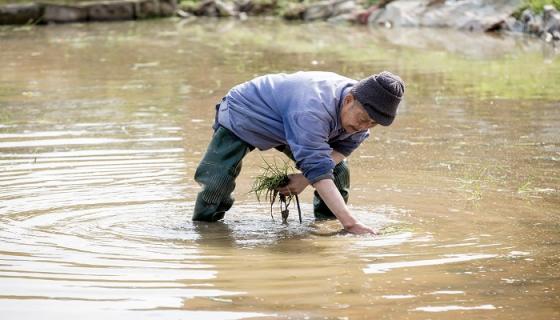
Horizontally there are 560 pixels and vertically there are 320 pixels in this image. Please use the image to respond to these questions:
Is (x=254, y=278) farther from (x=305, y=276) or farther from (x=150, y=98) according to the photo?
(x=150, y=98)

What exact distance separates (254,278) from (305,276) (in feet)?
0.77

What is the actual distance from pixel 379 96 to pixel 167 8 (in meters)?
20.6

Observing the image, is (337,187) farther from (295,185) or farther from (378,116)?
(378,116)

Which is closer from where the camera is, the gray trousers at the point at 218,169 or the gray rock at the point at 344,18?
Result: the gray trousers at the point at 218,169

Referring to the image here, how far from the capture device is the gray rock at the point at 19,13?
2305 cm

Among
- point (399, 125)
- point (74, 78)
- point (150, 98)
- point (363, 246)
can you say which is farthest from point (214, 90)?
point (363, 246)

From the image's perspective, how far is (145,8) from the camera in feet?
81.7

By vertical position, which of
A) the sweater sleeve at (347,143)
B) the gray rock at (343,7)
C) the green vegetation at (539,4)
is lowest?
the gray rock at (343,7)

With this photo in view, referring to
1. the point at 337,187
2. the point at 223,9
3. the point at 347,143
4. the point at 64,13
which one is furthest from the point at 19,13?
the point at 347,143

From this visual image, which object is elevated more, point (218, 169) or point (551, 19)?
point (218, 169)

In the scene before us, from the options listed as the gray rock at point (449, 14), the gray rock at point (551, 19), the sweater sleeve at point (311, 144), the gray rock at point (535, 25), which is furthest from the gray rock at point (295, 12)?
the sweater sleeve at point (311, 144)

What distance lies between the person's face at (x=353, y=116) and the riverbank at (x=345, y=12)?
13.0 m

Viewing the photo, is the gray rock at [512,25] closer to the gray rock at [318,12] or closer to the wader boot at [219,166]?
the gray rock at [318,12]

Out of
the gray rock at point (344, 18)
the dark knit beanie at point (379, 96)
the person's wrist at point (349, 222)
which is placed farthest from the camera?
the gray rock at point (344, 18)
